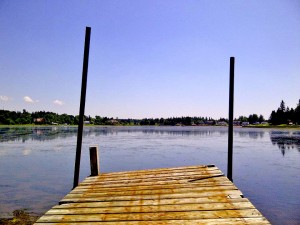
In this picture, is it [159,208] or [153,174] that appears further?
[153,174]

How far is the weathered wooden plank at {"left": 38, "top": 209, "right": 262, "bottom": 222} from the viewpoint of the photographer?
496 centimetres

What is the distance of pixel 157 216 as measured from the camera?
5.08 metres

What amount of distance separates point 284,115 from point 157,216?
15693cm

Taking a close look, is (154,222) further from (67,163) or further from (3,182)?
(67,163)

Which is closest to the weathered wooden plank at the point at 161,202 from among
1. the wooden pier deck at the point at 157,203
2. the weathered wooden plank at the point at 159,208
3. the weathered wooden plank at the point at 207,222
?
the wooden pier deck at the point at 157,203

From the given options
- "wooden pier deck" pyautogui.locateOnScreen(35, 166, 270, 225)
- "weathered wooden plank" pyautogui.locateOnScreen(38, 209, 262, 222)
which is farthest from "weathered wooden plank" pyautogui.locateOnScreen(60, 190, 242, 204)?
"weathered wooden plank" pyautogui.locateOnScreen(38, 209, 262, 222)

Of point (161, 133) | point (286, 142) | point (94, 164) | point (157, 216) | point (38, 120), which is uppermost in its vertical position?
point (38, 120)

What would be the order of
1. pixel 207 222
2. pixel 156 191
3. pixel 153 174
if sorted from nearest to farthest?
pixel 207 222 → pixel 156 191 → pixel 153 174

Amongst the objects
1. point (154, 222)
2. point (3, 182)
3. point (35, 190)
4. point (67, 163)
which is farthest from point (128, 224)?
point (67, 163)

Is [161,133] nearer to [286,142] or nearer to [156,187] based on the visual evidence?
[286,142]

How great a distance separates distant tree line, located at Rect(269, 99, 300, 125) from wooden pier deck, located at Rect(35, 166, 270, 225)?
450ft

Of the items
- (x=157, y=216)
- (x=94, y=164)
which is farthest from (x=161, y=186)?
(x=94, y=164)

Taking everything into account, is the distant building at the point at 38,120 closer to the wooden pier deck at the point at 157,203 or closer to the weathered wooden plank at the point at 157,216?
the wooden pier deck at the point at 157,203

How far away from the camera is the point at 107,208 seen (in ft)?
18.5
